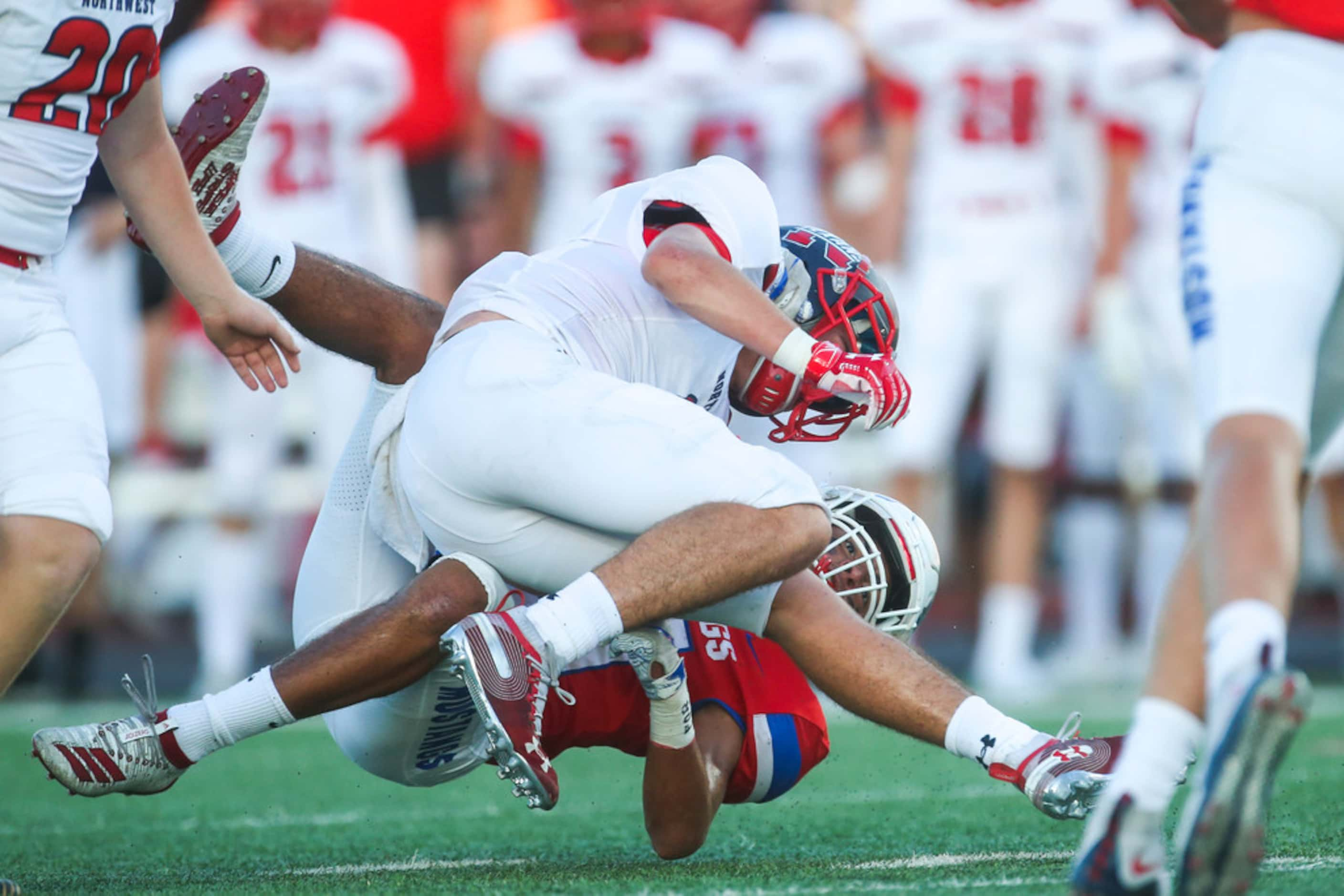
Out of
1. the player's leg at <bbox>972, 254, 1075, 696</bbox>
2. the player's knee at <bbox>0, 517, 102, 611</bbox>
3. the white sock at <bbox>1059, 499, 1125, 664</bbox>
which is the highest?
the player's knee at <bbox>0, 517, 102, 611</bbox>

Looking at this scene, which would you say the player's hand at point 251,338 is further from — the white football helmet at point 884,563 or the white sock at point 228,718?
the white football helmet at point 884,563

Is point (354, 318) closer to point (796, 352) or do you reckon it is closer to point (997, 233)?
point (796, 352)

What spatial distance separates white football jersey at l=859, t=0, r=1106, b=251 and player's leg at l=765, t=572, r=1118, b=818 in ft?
12.0

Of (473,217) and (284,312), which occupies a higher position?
(284,312)

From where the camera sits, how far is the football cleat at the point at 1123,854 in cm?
219

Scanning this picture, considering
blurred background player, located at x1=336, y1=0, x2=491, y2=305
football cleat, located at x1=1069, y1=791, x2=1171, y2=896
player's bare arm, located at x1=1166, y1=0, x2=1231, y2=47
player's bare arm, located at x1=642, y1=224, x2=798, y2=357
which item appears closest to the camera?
football cleat, located at x1=1069, y1=791, x2=1171, y2=896

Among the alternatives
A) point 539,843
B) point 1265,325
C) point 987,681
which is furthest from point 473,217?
point 1265,325

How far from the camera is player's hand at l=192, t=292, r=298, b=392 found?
11.2 ft

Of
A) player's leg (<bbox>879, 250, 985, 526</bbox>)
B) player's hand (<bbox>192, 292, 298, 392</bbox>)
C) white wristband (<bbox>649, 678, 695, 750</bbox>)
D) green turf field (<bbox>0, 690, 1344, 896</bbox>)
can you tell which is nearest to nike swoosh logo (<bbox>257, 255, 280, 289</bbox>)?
player's hand (<bbox>192, 292, 298, 392</bbox>)

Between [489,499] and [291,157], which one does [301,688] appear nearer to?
[489,499]

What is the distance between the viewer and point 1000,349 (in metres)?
6.77

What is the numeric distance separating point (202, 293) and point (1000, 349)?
12.9 feet

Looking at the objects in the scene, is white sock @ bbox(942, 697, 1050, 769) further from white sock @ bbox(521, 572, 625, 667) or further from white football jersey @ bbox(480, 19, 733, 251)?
white football jersey @ bbox(480, 19, 733, 251)

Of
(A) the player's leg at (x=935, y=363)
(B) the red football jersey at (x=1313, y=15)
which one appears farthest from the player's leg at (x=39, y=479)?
(A) the player's leg at (x=935, y=363)
